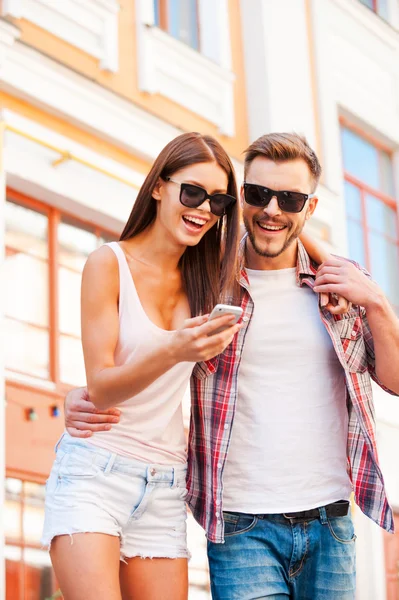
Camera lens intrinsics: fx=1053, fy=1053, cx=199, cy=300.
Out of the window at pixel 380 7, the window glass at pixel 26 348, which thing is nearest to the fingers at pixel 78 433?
the window glass at pixel 26 348

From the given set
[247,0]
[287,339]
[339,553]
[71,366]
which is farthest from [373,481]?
[247,0]

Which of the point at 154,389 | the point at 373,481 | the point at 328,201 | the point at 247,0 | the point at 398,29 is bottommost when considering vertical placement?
the point at 373,481

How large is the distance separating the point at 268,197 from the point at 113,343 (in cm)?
85

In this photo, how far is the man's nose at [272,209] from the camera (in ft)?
12.0

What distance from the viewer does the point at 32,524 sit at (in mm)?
6203

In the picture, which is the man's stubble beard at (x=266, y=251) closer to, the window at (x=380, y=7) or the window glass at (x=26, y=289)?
the window glass at (x=26, y=289)

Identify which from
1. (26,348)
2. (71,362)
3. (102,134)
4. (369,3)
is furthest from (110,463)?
(369,3)

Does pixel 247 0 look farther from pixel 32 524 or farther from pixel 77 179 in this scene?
pixel 32 524

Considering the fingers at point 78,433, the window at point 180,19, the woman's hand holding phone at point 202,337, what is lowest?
the fingers at point 78,433

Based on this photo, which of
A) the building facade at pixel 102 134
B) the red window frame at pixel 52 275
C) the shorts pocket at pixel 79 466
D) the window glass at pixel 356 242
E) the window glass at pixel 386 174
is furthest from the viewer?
the window glass at pixel 386 174

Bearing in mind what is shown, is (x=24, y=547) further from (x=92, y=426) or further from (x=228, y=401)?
(x=92, y=426)

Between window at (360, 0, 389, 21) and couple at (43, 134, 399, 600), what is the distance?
823 cm

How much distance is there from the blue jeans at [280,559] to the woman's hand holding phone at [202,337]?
872 mm

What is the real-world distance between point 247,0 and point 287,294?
6132 mm
